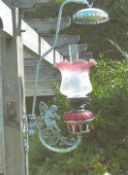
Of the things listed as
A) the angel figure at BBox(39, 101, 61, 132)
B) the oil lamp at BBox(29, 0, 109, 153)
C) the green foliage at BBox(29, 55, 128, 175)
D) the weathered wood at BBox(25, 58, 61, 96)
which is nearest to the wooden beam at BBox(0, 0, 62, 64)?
the oil lamp at BBox(29, 0, 109, 153)

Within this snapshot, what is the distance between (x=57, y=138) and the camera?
4145 mm

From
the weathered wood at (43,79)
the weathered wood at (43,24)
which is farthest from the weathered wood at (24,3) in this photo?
the weathered wood at (43,79)

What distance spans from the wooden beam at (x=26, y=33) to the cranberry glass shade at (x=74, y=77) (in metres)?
0.38

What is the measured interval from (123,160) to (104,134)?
1.08 feet

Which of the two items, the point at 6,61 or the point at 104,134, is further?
the point at 104,134

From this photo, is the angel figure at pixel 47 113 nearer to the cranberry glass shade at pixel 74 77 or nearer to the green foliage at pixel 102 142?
the cranberry glass shade at pixel 74 77

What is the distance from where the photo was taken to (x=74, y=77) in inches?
149

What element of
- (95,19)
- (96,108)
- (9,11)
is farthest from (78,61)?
(96,108)

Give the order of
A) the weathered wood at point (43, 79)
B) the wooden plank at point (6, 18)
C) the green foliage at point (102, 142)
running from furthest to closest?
1. the weathered wood at point (43, 79)
2. the green foliage at point (102, 142)
3. the wooden plank at point (6, 18)

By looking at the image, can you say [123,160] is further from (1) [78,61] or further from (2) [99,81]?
(1) [78,61]

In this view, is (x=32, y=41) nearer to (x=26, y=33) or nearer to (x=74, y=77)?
(x=26, y=33)

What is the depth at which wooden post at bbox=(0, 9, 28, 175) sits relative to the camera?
3.72 metres

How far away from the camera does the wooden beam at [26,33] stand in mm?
3596

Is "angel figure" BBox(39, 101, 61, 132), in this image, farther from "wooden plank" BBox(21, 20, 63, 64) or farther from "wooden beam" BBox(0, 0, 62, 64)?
"wooden plank" BBox(21, 20, 63, 64)
